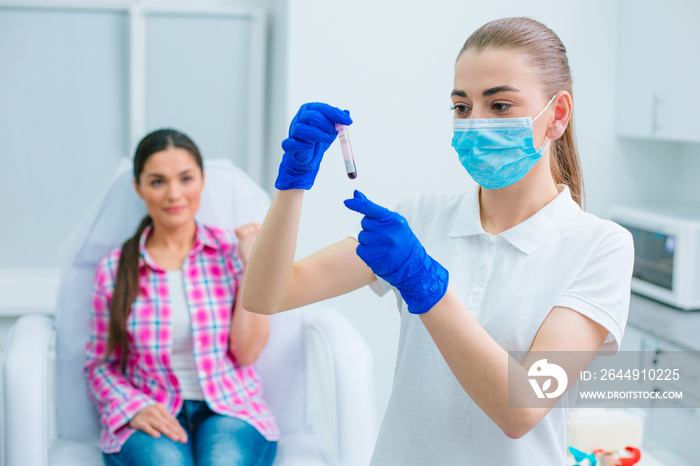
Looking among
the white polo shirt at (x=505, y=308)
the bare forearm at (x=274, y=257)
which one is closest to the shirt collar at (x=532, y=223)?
the white polo shirt at (x=505, y=308)

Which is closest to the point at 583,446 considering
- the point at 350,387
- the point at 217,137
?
the point at 350,387

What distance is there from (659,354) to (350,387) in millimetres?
1078

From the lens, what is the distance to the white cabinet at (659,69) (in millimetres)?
2342

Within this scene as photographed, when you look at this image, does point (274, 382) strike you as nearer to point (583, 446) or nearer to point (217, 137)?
point (583, 446)

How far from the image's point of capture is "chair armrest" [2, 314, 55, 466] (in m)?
1.51

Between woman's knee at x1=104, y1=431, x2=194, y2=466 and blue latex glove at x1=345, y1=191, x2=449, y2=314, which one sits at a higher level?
blue latex glove at x1=345, y1=191, x2=449, y2=314

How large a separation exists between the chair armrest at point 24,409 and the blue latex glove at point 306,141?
881mm

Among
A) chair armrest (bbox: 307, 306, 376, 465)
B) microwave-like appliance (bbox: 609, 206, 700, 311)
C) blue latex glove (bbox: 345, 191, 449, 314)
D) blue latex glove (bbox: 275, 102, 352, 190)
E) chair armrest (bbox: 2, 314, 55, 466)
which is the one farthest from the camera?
microwave-like appliance (bbox: 609, 206, 700, 311)

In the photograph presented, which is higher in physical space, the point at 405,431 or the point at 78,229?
the point at 78,229

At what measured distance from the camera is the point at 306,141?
3.31 feet

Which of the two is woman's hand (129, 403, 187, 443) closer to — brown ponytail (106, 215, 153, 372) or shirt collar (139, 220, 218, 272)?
brown ponytail (106, 215, 153, 372)

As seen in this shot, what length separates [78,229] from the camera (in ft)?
6.20

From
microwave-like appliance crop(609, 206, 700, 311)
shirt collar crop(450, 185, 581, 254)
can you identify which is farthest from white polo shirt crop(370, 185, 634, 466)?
microwave-like appliance crop(609, 206, 700, 311)

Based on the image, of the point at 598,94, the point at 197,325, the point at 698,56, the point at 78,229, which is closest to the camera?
the point at 197,325
